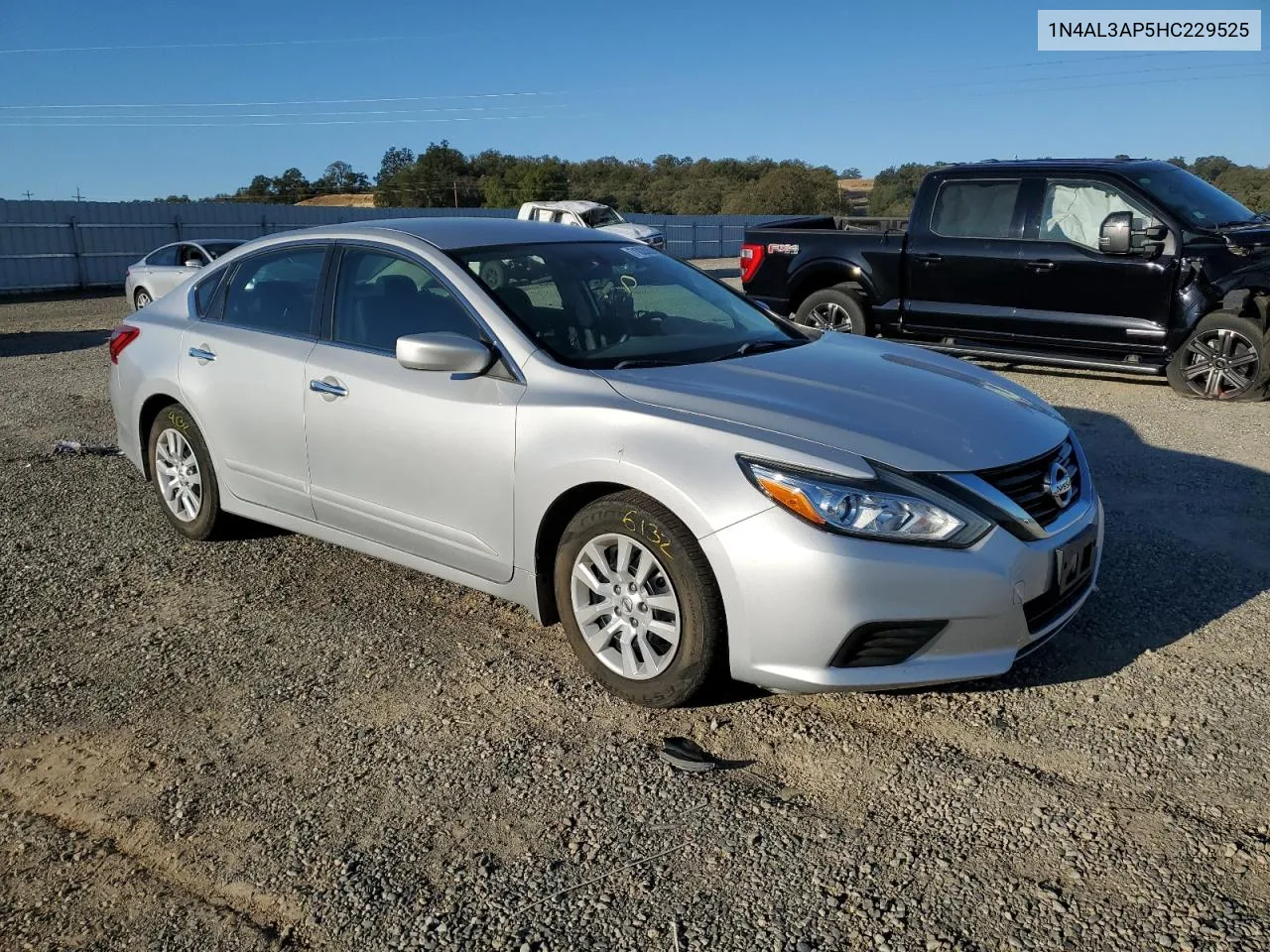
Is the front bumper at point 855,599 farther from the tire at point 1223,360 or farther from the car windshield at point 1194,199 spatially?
the car windshield at point 1194,199

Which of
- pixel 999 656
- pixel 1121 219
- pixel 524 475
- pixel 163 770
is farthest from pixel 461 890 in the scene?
pixel 1121 219

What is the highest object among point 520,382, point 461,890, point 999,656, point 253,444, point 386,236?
point 386,236

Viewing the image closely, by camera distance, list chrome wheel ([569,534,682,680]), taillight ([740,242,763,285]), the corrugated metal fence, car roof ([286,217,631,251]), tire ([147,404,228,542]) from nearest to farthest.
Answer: chrome wheel ([569,534,682,680]) → car roof ([286,217,631,251]) → tire ([147,404,228,542]) → taillight ([740,242,763,285]) → the corrugated metal fence

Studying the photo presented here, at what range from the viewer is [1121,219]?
8734mm

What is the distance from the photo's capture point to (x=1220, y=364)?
8.68 metres

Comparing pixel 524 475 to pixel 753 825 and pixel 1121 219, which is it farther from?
pixel 1121 219

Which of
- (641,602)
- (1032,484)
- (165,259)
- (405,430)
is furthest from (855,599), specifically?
(165,259)

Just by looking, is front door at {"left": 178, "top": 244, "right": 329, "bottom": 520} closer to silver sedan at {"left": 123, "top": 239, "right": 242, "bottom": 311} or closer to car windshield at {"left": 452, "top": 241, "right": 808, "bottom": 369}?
car windshield at {"left": 452, "top": 241, "right": 808, "bottom": 369}

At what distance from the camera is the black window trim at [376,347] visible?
4.06 meters

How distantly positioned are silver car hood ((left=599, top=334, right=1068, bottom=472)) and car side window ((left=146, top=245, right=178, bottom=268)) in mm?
14778

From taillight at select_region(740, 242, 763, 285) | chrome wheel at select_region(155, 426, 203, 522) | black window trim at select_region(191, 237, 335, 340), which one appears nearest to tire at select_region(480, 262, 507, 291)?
black window trim at select_region(191, 237, 335, 340)

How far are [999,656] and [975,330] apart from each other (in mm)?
6919

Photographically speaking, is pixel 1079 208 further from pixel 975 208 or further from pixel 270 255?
pixel 270 255

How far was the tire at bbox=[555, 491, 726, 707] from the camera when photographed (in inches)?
136
